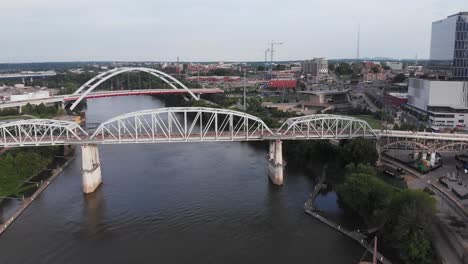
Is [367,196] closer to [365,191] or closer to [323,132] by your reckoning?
[365,191]

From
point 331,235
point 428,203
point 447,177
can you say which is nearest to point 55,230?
point 331,235

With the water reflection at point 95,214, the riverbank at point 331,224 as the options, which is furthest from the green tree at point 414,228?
the water reflection at point 95,214

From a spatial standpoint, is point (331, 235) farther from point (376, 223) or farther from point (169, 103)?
point (169, 103)

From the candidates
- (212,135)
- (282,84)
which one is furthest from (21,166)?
(282,84)

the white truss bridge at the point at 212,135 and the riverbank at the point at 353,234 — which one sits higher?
the white truss bridge at the point at 212,135

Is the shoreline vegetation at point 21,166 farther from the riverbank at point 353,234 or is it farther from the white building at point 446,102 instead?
the white building at point 446,102

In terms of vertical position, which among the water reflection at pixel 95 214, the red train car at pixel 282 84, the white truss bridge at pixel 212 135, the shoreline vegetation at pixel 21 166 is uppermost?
the red train car at pixel 282 84

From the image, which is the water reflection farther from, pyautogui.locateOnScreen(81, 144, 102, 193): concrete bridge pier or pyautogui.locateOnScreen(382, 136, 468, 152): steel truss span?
pyautogui.locateOnScreen(382, 136, 468, 152): steel truss span
